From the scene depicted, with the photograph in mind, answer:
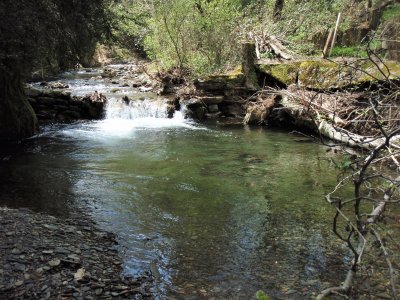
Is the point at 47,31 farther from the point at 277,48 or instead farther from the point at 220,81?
the point at 277,48

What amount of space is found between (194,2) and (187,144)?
9.10 m

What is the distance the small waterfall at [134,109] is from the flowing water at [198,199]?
2355mm

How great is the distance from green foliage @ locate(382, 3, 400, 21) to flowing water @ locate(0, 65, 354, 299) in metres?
9.74

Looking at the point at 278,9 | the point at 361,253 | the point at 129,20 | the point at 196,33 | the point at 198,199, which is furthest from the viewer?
the point at 278,9

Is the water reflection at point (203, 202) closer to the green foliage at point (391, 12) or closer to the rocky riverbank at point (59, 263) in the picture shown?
the rocky riverbank at point (59, 263)

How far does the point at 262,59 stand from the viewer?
16328mm

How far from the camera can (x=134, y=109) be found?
1606 cm

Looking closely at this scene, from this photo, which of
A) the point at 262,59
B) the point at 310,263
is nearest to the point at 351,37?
the point at 262,59

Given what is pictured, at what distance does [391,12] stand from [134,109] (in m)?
13.3

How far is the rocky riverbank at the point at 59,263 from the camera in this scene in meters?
3.91

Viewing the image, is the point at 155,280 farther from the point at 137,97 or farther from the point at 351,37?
the point at 351,37

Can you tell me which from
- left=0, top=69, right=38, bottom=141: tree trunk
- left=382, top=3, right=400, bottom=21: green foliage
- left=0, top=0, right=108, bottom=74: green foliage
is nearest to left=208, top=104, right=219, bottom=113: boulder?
left=0, top=0, right=108, bottom=74: green foliage

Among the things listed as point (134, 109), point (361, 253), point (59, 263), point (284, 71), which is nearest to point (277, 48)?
point (284, 71)

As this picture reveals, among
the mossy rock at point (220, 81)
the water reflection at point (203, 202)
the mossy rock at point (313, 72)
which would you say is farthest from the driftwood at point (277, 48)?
the water reflection at point (203, 202)
